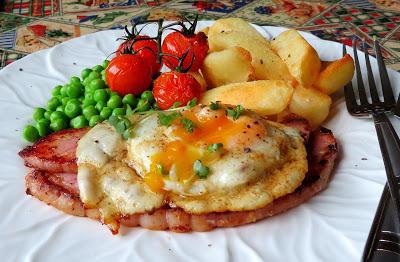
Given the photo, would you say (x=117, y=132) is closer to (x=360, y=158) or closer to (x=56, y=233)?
(x=56, y=233)

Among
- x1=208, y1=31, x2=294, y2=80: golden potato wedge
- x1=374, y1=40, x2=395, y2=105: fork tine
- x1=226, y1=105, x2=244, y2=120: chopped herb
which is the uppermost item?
x1=208, y1=31, x2=294, y2=80: golden potato wedge

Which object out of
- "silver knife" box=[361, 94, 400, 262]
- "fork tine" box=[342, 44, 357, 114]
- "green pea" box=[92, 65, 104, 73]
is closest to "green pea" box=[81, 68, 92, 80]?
"green pea" box=[92, 65, 104, 73]

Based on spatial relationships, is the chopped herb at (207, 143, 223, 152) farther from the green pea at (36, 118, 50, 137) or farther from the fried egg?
the green pea at (36, 118, 50, 137)

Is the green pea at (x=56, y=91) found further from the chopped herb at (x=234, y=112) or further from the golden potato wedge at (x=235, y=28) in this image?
the chopped herb at (x=234, y=112)

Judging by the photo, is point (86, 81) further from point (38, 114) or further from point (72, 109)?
point (38, 114)

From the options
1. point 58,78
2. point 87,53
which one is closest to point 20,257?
point 58,78

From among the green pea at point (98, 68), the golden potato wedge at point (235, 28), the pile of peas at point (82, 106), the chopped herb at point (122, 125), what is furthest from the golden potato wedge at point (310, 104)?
the green pea at point (98, 68)
